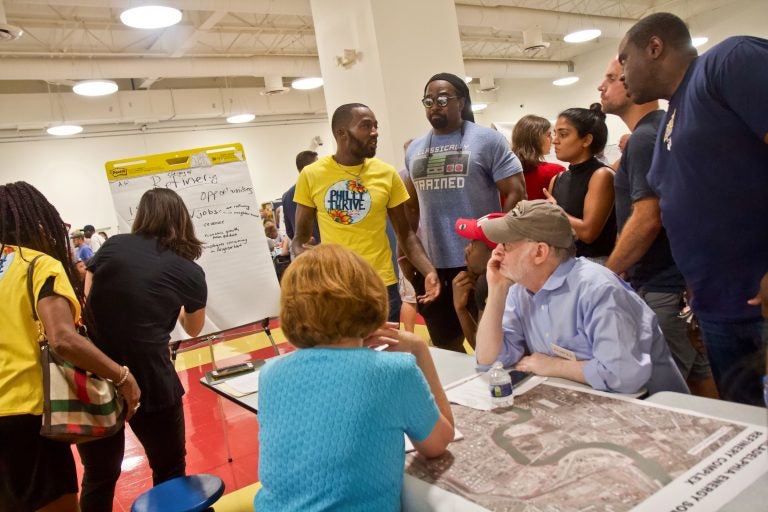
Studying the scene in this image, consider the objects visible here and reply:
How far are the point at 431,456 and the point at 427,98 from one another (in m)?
2.00

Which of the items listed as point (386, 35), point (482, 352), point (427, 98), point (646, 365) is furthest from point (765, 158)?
point (386, 35)

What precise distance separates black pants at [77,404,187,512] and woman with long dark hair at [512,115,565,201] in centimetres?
231

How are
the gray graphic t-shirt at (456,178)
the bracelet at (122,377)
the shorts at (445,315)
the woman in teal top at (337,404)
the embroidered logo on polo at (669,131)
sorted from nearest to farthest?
1. the woman in teal top at (337,404)
2. the embroidered logo on polo at (669,131)
3. the bracelet at (122,377)
4. the gray graphic t-shirt at (456,178)
5. the shorts at (445,315)

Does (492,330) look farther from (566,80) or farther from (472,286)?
(566,80)

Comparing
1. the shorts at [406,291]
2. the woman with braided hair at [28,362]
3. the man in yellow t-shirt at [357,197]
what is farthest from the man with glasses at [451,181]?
the woman with braided hair at [28,362]

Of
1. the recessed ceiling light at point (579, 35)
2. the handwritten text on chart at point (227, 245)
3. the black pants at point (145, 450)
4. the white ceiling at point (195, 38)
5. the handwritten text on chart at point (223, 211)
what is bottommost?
the black pants at point (145, 450)

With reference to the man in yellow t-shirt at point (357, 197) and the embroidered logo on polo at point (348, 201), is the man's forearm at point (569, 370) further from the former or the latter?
the embroidered logo on polo at point (348, 201)

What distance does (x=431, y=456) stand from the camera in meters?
1.27

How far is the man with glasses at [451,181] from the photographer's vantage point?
2.79 meters

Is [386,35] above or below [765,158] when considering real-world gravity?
above

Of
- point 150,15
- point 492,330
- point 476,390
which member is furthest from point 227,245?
point 150,15

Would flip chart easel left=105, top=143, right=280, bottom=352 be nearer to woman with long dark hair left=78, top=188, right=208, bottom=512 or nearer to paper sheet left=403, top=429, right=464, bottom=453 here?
woman with long dark hair left=78, top=188, right=208, bottom=512

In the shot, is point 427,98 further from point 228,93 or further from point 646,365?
point 228,93

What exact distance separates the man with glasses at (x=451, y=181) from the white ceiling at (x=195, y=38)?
4.80m
